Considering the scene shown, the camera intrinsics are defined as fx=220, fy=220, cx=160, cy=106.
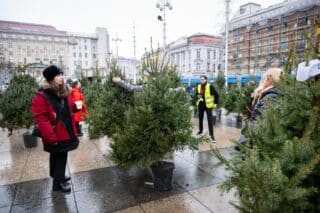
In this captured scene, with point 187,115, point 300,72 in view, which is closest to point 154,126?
point 187,115

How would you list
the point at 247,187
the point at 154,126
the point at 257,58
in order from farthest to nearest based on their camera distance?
1. the point at 257,58
2. the point at 154,126
3. the point at 247,187

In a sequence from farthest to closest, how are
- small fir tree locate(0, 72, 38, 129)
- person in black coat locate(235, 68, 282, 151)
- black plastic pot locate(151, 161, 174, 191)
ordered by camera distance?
1. small fir tree locate(0, 72, 38, 129)
2. black plastic pot locate(151, 161, 174, 191)
3. person in black coat locate(235, 68, 282, 151)

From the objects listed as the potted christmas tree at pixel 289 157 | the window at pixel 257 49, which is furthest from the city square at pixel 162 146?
the window at pixel 257 49

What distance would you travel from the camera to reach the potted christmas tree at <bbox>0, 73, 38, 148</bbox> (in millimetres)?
5859

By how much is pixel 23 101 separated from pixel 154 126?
14.9 ft

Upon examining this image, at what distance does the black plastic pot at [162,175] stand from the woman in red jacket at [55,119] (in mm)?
1385

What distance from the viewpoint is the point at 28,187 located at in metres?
3.77

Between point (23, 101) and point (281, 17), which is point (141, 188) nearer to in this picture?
point (23, 101)

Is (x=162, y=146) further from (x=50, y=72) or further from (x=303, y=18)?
(x=303, y=18)

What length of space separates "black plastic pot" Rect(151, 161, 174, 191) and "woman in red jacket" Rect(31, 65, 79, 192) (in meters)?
1.38

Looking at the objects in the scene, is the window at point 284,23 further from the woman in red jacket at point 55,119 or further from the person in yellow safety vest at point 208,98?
the woman in red jacket at point 55,119

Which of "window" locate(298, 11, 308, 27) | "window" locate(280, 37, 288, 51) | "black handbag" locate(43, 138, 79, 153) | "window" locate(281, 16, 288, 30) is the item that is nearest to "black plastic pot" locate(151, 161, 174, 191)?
"black handbag" locate(43, 138, 79, 153)

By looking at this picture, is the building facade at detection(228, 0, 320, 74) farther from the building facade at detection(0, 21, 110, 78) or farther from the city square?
the building facade at detection(0, 21, 110, 78)

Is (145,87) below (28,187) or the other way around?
the other way around
